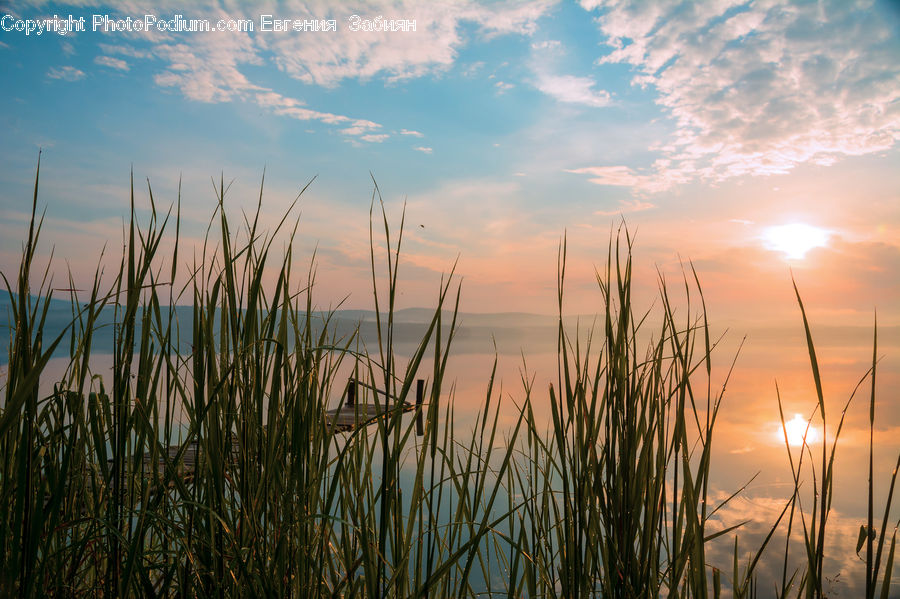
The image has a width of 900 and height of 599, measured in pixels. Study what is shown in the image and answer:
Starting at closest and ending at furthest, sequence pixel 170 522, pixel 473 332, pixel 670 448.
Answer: pixel 170 522
pixel 670 448
pixel 473 332

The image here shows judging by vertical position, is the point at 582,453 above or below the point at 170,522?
above

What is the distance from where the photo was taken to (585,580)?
3.40ft

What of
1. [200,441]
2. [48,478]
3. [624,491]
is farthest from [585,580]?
[48,478]

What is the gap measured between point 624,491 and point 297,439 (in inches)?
21.9

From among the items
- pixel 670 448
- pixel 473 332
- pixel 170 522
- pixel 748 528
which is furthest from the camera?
pixel 473 332

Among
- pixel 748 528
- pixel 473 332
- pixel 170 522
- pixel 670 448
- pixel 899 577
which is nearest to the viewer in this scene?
Answer: pixel 170 522

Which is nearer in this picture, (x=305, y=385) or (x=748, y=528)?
(x=305, y=385)

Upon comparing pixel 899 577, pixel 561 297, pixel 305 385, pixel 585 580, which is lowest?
pixel 899 577

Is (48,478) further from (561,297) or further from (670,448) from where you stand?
(670,448)

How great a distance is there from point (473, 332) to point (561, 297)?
150 metres

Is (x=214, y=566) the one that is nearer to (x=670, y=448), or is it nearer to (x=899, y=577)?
(x=670, y=448)

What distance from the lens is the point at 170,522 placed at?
0.95 metres

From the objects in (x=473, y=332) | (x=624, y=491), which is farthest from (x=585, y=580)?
(x=473, y=332)

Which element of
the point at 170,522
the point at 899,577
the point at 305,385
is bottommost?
the point at 899,577
